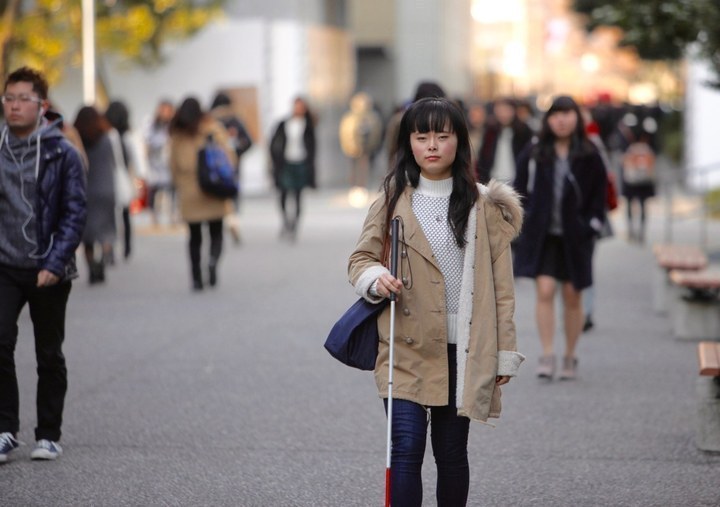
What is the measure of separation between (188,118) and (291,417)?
21.7 feet

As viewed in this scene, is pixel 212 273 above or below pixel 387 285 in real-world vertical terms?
below

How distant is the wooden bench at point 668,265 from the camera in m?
12.3

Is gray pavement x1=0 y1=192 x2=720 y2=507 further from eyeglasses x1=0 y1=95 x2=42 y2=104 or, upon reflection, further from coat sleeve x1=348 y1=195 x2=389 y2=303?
eyeglasses x1=0 y1=95 x2=42 y2=104

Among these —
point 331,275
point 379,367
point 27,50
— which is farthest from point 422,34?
point 379,367

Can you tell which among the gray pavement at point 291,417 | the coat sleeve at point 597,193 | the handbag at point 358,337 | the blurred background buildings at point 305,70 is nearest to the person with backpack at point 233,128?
the gray pavement at point 291,417

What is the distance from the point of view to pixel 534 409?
8.59 m

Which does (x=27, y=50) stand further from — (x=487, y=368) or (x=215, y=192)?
(x=487, y=368)

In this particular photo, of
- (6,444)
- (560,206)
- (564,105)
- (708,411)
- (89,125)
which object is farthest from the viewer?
(89,125)

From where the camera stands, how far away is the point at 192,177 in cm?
1450

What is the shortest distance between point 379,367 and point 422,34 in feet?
145

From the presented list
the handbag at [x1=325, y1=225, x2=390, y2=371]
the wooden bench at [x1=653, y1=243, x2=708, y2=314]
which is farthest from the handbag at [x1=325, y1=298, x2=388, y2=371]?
the wooden bench at [x1=653, y1=243, x2=708, y2=314]

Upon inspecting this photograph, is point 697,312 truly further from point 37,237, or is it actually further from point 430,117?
point 430,117

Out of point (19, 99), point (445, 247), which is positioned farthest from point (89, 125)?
point (445, 247)

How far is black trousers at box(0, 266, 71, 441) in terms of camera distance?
7.02 m
